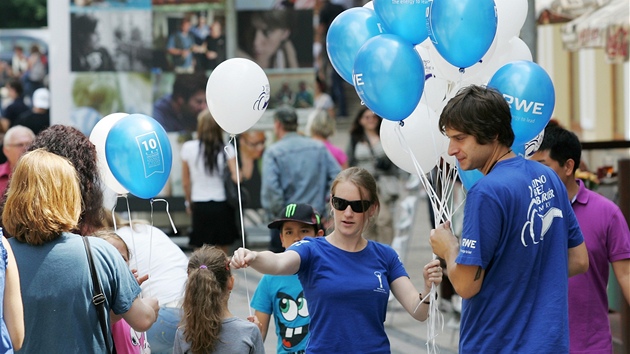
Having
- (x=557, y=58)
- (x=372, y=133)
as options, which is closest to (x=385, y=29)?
(x=372, y=133)

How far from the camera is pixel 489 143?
3982 mm

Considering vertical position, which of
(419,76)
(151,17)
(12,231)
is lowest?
(12,231)

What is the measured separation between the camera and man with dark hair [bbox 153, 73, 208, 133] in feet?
39.1

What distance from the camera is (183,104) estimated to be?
1195 cm

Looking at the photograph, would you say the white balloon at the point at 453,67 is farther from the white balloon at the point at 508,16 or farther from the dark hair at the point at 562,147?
the dark hair at the point at 562,147

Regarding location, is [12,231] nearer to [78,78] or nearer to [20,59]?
[78,78]

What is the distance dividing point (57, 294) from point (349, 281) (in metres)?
1.22

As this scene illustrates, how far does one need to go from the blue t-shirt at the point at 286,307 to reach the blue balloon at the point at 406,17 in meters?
1.35

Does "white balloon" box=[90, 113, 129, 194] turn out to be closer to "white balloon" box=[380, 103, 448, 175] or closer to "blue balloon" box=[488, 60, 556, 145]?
"white balloon" box=[380, 103, 448, 175]

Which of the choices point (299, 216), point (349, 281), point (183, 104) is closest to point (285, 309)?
point (299, 216)

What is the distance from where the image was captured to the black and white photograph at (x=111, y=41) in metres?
11.7

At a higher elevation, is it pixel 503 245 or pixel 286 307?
pixel 503 245

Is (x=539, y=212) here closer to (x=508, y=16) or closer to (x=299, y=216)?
(x=508, y=16)

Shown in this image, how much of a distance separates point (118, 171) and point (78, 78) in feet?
22.1
